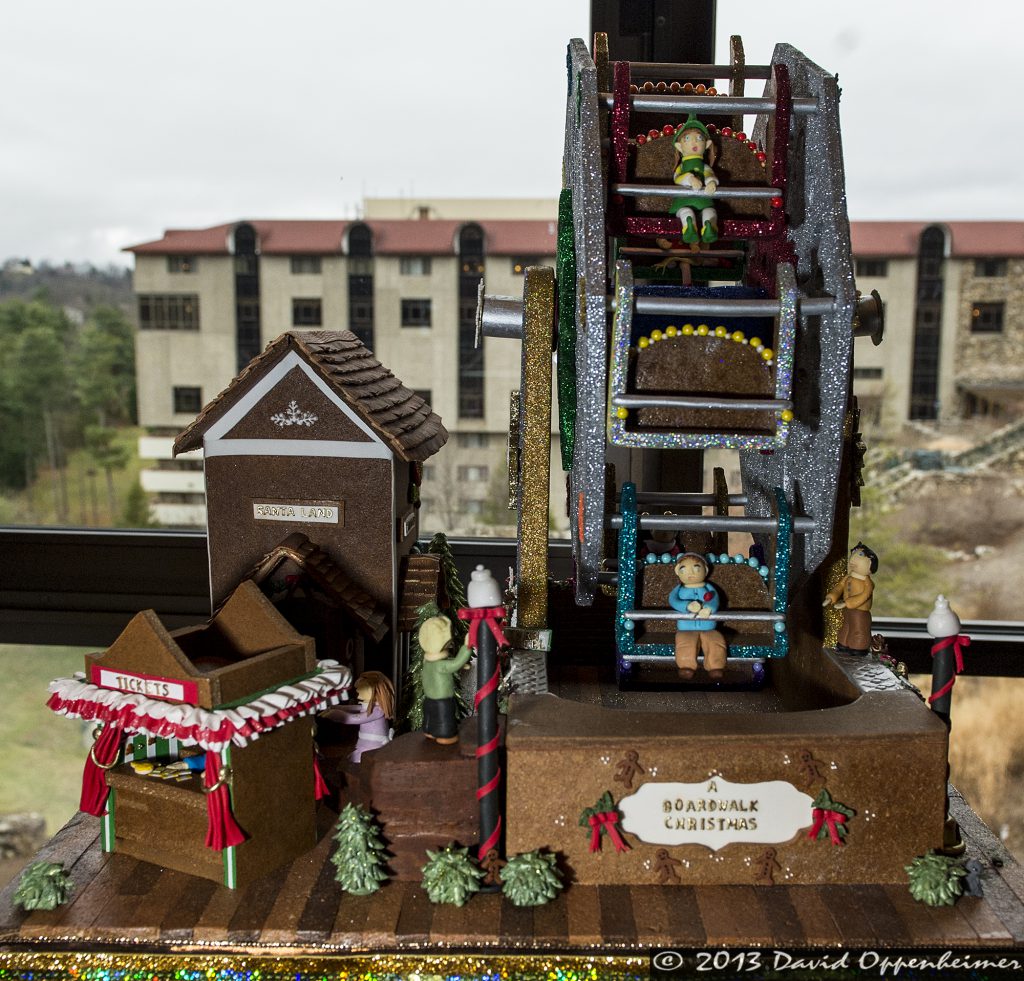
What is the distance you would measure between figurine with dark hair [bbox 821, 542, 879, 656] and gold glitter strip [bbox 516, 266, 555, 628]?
0.51 metres

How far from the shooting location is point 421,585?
2082mm

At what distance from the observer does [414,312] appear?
2775 mm

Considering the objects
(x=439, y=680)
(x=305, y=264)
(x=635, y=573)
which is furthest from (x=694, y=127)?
(x=305, y=264)

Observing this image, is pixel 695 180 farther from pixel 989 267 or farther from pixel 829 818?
pixel 989 267

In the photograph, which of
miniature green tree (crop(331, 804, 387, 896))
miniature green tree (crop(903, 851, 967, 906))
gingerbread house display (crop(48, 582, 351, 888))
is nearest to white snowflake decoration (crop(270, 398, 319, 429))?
gingerbread house display (crop(48, 582, 351, 888))

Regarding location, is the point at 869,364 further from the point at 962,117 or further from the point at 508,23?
the point at 508,23

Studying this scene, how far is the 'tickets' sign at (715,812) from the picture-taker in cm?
152

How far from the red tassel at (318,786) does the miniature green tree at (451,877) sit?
0.25 metres

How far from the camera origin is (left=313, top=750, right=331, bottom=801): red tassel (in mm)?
1685

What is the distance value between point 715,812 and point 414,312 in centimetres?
164

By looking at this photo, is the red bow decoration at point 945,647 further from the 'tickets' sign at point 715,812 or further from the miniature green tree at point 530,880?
the miniature green tree at point 530,880

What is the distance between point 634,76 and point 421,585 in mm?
1095

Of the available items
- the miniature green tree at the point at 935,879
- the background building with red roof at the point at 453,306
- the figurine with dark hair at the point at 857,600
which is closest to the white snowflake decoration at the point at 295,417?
the background building with red roof at the point at 453,306

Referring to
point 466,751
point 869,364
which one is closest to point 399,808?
point 466,751
